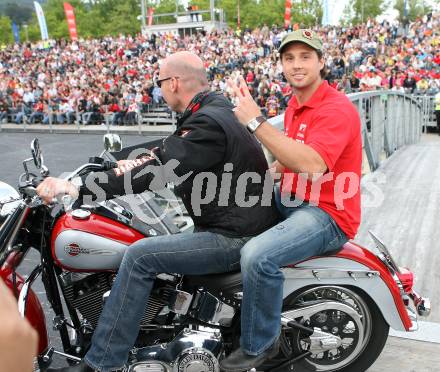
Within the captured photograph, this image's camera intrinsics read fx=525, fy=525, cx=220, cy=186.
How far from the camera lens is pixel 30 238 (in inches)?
107

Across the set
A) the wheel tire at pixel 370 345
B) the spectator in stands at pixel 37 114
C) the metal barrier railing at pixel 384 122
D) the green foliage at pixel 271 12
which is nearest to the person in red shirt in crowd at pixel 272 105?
the metal barrier railing at pixel 384 122

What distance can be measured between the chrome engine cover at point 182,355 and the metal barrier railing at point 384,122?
4.90 meters

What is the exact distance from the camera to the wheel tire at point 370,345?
9.17ft

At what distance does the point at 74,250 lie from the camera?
8.36ft

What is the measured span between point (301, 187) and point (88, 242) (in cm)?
111

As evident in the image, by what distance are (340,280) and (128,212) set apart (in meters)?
1.16

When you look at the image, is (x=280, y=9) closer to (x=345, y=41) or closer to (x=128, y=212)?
(x=345, y=41)

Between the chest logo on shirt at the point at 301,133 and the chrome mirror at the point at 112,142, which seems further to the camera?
the chrome mirror at the point at 112,142

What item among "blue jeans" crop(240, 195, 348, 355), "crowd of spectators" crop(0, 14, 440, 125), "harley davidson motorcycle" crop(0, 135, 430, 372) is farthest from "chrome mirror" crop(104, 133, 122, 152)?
"crowd of spectators" crop(0, 14, 440, 125)

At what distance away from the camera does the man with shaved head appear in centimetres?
252

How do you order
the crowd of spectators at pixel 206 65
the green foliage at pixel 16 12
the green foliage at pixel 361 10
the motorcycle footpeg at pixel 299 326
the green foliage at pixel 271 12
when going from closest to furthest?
1. the motorcycle footpeg at pixel 299 326
2. the crowd of spectators at pixel 206 65
3. the green foliage at pixel 361 10
4. the green foliage at pixel 271 12
5. the green foliage at pixel 16 12

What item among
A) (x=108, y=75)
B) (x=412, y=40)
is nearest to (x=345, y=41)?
(x=412, y=40)

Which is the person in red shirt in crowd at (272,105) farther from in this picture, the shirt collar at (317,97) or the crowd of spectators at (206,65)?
the shirt collar at (317,97)

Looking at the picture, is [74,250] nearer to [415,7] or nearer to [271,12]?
[271,12]
